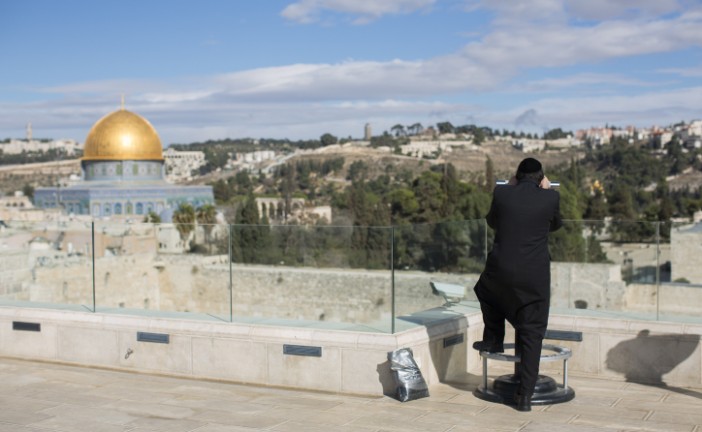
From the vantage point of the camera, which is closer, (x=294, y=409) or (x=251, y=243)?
(x=294, y=409)

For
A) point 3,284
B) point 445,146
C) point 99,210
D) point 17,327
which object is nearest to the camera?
point 17,327

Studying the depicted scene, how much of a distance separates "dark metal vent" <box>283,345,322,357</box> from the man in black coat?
1.73m

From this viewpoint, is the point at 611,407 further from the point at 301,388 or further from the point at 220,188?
the point at 220,188

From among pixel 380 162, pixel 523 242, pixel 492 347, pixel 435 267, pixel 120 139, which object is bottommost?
pixel 492 347

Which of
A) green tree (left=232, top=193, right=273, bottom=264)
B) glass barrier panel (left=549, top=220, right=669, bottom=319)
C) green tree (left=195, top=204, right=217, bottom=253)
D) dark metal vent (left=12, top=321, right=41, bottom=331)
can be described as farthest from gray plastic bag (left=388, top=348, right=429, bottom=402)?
green tree (left=195, top=204, right=217, bottom=253)

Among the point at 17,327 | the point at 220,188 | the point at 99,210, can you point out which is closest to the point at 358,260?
the point at 17,327

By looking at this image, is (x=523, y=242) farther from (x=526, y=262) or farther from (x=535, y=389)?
(x=535, y=389)

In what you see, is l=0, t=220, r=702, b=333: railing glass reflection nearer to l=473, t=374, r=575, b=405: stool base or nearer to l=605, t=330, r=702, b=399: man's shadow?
l=605, t=330, r=702, b=399: man's shadow

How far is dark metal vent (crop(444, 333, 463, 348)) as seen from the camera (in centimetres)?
805

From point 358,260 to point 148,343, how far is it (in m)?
3.65

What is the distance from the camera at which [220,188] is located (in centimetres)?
8862

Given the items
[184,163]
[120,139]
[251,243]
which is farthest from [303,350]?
[184,163]

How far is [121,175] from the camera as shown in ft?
169

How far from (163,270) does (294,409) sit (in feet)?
36.7
